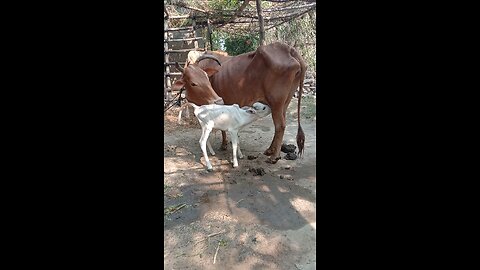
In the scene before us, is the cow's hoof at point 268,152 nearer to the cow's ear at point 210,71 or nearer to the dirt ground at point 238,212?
the dirt ground at point 238,212

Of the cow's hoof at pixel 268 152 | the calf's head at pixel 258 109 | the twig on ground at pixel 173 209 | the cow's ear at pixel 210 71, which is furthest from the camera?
the cow's ear at pixel 210 71

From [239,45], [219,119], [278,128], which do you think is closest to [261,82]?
[278,128]

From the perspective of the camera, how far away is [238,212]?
310cm

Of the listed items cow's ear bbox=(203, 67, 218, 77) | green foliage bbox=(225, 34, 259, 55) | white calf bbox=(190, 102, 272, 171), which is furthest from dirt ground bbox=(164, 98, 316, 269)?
green foliage bbox=(225, 34, 259, 55)

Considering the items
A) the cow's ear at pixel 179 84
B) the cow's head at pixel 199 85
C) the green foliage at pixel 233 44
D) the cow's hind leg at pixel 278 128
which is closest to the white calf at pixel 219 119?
the cow's head at pixel 199 85

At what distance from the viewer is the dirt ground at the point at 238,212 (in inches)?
93.7

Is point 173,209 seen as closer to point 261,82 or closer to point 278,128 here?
point 278,128

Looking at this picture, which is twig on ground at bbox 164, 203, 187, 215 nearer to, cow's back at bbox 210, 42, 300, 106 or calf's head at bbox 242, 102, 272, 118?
calf's head at bbox 242, 102, 272, 118

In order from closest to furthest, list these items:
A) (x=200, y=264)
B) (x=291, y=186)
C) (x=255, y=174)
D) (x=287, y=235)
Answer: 1. (x=200, y=264)
2. (x=287, y=235)
3. (x=291, y=186)
4. (x=255, y=174)

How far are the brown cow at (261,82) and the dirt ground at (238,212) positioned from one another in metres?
0.53
